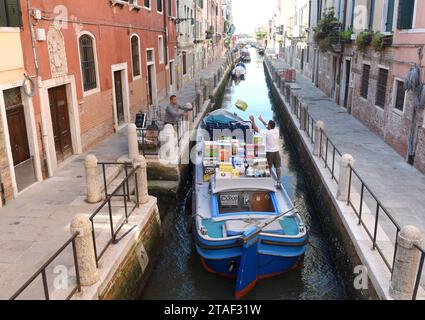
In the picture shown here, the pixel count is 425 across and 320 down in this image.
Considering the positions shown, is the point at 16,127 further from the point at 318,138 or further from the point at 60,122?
the point at 318,138

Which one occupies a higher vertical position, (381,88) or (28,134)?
(381,88)

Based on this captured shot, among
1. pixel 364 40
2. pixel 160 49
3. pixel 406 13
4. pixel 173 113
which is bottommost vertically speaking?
pixel 173 113

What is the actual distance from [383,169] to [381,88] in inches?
167

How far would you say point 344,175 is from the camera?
7.68m

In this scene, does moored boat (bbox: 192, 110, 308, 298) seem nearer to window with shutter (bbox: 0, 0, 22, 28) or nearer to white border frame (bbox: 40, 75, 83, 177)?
white border frame (bbox: 40, 75, 83, 177)

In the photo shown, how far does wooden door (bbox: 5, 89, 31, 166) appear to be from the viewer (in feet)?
25.7

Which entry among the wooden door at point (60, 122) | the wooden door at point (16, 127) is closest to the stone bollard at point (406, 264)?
the wooden door at point (16, 127)

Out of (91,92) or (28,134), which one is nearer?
(28,134)

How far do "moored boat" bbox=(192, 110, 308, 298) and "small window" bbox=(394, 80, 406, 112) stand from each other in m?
4.80

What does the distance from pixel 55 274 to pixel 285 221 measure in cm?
379

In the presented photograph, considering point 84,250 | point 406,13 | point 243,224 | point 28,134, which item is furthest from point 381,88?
point 84,250

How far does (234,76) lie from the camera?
4316cm

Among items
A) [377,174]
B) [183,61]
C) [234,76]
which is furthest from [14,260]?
[234,76]
